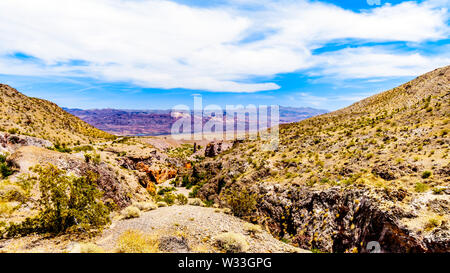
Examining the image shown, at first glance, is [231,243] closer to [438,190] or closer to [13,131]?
[438,190]

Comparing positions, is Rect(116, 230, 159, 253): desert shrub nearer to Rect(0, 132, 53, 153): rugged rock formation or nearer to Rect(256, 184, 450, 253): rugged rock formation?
Rect(256, 184, 450, 253): rugged rock formation

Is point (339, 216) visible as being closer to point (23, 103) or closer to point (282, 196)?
point (282, 196)

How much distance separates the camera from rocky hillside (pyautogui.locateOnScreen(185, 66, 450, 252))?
32.3 ft

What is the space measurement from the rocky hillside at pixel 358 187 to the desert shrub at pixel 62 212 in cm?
961

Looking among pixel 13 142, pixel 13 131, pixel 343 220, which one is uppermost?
pixel 13 131

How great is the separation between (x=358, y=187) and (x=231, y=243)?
8.85 meters

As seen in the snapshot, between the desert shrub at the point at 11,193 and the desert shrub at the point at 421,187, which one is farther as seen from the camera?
the desert shrub at the point at 11,193

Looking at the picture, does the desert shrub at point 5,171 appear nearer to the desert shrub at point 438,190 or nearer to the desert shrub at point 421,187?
the desert shrub at point 421,187

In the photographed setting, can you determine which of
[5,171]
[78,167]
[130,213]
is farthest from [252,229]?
[5,171]

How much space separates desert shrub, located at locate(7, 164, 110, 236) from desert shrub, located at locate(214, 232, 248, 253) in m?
6.40

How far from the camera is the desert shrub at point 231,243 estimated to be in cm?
1059

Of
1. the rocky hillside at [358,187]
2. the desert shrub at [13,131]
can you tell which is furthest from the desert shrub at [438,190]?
the desert shrub at [13,131]

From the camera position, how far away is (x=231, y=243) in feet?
35.3
